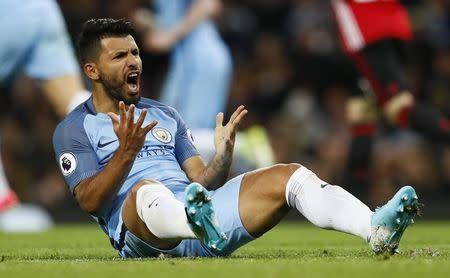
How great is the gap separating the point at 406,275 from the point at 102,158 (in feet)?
5.72

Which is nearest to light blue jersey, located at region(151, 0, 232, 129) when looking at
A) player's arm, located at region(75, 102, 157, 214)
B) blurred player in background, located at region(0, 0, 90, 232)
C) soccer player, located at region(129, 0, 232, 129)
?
soccer player, located at region(129, 0, 232, 129)

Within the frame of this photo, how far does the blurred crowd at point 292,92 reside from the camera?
1307 centimetres

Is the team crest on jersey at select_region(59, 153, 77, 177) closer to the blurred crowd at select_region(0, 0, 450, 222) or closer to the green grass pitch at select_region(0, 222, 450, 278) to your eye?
the green grass pitch at select_region(0, 222, 450, 278)

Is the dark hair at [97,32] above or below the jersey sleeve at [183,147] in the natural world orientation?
above

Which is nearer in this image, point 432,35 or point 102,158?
point 102,158

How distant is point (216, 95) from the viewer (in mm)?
10922

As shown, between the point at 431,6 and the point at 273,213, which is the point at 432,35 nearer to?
the point at 431,6

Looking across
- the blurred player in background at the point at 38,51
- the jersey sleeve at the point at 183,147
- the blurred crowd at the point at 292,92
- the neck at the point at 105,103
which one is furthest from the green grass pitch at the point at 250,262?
the blurred crowd at the point at 292,92

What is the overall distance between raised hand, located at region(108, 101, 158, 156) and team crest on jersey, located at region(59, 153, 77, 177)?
333 millimetres

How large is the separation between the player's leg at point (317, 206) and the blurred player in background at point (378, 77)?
399 centimetres

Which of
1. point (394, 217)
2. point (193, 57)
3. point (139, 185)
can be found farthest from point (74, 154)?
point (193, 57)

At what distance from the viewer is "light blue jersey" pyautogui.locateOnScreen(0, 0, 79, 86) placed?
29.7 feet

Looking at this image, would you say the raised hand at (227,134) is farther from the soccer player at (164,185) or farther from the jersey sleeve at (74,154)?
the jersey sleeve at (74,154)

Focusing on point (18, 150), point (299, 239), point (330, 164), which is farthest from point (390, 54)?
point (18, 150)
